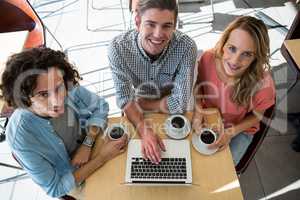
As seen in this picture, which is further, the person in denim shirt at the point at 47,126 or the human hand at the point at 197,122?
the human hand at the point at 197,122

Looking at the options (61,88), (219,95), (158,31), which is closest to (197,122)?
(219,95)

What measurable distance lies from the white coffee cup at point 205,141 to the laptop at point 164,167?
0.14 ft

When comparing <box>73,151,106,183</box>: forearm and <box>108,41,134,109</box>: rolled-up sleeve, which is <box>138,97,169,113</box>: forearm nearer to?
<box>108,41,134,109</box>: rolled-up sleeve

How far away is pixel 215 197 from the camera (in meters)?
1.08

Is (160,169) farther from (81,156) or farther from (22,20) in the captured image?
(22,20)

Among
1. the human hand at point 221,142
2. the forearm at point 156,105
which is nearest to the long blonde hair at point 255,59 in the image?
the human hand at point 221,142

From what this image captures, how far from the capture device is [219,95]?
143cm

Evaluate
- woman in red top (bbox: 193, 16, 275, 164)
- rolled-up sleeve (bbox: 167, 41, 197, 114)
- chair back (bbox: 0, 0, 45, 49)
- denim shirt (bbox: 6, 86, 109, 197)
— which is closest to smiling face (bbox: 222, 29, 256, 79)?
woman in red top (bbox: 193, 16, 275, 164)

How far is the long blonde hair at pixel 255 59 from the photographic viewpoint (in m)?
1.28

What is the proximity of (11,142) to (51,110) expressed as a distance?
0.59 ft

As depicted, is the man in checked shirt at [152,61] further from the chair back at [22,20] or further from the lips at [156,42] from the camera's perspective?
the chair back at [22,20]

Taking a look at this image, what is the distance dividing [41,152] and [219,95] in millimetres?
823

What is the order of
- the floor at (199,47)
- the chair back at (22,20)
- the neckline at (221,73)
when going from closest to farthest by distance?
the neckline at (221,73)
the floor at (199,47)
the chair back at (22,20)

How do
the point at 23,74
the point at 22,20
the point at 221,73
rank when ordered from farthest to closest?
the point at 22,20 → the point at 221,73 → the point at 23,74
